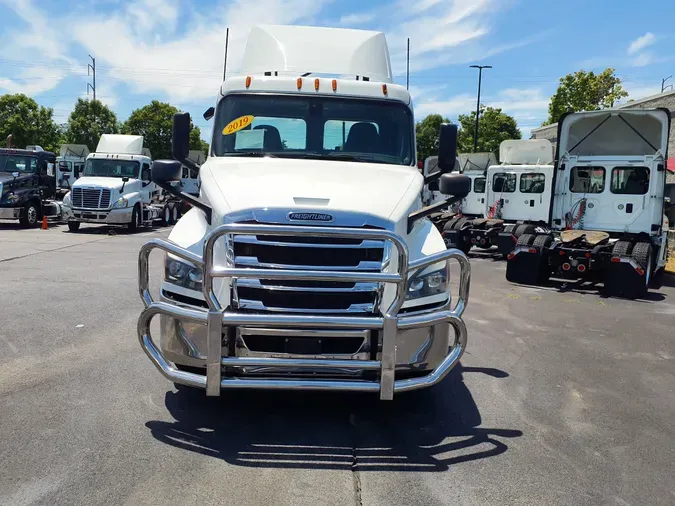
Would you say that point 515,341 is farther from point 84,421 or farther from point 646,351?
point 84,421

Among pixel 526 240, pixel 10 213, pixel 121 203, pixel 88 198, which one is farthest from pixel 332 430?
pixel 10 213

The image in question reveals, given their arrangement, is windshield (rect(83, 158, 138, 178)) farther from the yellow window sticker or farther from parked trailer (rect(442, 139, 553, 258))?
the yellow window sticker

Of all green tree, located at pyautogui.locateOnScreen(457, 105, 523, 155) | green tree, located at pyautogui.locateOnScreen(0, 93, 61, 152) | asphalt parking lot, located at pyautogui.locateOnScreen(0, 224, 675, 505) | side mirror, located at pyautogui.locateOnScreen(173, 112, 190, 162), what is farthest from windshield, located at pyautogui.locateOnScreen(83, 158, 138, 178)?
green tree, located at pyautogui.locateOnScreen(457, 105, 523, 155)

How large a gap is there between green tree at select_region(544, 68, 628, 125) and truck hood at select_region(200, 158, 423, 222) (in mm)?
28595

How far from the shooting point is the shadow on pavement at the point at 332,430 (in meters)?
3.83

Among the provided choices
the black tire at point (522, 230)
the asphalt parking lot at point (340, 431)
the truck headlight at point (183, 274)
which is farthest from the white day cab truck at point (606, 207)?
the truck headlight at point (183, 274)

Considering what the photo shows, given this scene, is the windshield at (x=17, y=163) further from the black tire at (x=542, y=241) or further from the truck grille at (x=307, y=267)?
the truck grille at (x=307, y=267)

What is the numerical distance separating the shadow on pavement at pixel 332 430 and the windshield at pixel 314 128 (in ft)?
7.11

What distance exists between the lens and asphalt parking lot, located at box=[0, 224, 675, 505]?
3430mm

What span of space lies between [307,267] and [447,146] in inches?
88.0

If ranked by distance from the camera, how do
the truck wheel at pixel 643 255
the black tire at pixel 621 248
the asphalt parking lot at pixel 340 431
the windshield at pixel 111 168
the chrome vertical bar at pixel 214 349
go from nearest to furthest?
the asphalt parking lot at pixel 340 431, the chrome vertical bar at pixel 214 349, the truck wheel at pixel 643 255, the black tire at pixel 621 248, the windshield at pixel 111 168

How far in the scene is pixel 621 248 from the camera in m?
11.0

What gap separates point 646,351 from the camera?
6832mm

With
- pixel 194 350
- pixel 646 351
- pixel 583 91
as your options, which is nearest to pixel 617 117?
pixel 646 351
